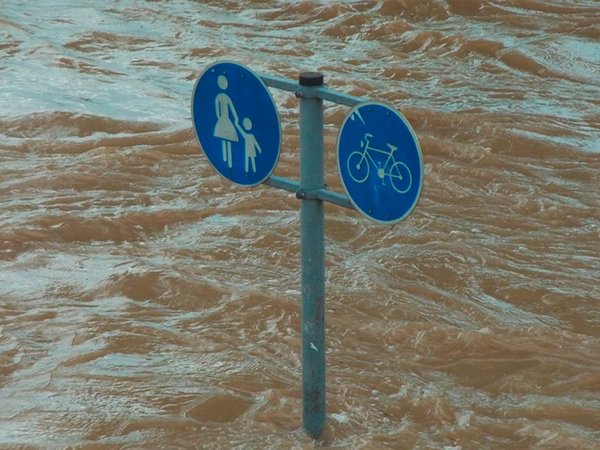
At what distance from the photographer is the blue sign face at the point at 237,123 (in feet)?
11.4

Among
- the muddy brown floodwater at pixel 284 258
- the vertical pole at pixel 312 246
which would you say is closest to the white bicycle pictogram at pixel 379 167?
the vertical pole at pixel 312 246

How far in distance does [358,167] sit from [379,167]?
63 millimetres

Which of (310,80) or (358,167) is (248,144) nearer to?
(310,80)

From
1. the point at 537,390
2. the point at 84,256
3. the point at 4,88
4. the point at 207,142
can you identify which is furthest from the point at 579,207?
the point at 4,88

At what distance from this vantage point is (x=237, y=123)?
354 centimetres

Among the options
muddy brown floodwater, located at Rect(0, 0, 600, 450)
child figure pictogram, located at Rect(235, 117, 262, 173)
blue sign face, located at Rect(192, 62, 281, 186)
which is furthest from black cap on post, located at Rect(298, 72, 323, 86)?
muddy brown floodwater, located at Rect(0, 0, 600, 450)

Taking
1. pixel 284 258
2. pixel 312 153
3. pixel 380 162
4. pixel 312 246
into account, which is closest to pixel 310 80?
pixel 312 153

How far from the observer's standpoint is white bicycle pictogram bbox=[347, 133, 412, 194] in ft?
10.6

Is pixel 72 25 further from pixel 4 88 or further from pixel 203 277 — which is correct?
pixel 203 277

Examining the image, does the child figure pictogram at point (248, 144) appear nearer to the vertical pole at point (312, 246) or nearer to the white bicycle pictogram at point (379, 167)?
the vertical pole at point (312, 246)

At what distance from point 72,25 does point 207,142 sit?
618 cm

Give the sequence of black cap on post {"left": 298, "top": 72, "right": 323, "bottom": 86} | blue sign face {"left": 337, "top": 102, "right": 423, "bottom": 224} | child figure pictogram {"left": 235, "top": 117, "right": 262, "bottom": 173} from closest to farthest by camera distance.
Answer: blue sign face {"left": 337, "top": 102, "right": 423, "bottom": 224}
black cap on post {"left": 298, "top": 72, "right": 323, "bottom": 86}
child figure pictogram {"left": 235, "top": 117, "right": 262, "bottom": 173}

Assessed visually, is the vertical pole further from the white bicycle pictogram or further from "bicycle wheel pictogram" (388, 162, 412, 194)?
"bicycle wheel pictogram" (388, 162, 412, 194)

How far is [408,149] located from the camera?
321 centimetres
